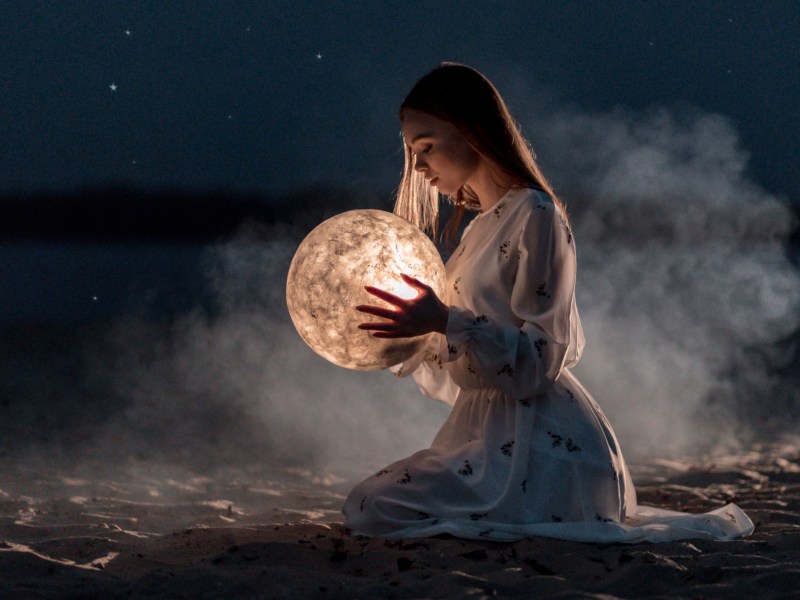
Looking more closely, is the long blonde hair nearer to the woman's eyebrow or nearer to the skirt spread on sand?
the woman's eyebrow

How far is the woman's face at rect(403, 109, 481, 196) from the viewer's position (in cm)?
390

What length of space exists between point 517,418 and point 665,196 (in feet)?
52.8

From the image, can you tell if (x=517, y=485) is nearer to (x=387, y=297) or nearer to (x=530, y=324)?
(x=530, y=324)

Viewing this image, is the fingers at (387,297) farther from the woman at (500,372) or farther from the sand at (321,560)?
the sand at (321,560)

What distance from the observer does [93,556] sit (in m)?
3.59

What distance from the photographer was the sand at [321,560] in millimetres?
3047

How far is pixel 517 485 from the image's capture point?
363 cm

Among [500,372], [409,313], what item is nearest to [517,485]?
[500,372]

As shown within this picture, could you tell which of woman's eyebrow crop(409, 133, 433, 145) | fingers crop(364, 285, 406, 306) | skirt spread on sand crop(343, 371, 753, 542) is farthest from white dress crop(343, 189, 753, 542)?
woman's eyebrow crop(409, 133, 433, 145)

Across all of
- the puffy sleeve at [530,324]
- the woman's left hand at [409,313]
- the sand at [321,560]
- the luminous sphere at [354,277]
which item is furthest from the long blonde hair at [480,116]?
the sand at [321,560]

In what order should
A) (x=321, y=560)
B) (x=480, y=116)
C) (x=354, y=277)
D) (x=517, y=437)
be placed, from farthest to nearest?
(x=480, y=116), (x=517, y=437), (x=354, y=277), (x=321, y=560)

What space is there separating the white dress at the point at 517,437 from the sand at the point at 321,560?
0.40 feet

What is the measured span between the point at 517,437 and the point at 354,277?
3.11 feet

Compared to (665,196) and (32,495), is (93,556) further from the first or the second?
(665,196)
